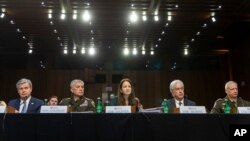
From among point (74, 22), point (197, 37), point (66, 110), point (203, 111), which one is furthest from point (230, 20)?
point (66, 110)

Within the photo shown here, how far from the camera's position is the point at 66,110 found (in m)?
2.92

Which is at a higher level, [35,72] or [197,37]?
[197,37]

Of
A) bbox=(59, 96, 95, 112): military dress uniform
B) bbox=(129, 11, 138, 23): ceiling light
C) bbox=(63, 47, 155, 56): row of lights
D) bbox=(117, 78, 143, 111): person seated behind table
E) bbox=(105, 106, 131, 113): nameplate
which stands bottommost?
bbox=(105, 106, 131, 113): nameplate

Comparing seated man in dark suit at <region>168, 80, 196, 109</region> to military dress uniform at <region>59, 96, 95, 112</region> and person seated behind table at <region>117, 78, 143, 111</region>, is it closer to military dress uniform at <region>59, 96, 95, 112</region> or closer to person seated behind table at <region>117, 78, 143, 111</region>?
person seated behind table at <region>117, 78, 143, 111</region>

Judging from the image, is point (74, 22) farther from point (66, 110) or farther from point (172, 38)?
point (66, 110)

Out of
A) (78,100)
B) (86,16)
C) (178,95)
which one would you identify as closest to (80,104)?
(78,100)

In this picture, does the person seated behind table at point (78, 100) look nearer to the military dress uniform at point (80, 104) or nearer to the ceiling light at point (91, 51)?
the military dress uniform at point (80, 104)

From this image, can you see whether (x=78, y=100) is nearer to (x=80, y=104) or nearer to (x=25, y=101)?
(x=80, y=104)

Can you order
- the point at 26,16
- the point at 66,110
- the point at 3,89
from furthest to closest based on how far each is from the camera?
1. the point at 3,89
2. the point at 26,16
3. the point at 66,110

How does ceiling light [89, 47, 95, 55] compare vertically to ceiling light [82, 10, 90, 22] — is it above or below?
below

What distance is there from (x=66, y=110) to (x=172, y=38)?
8.49 meters

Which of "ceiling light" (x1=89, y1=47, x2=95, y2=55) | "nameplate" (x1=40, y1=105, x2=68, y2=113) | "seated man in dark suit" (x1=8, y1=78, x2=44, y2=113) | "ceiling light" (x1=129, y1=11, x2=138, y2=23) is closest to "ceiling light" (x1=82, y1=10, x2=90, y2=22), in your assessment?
"ceiling light" (x1=129, y1=11, x2=138, y2=23)

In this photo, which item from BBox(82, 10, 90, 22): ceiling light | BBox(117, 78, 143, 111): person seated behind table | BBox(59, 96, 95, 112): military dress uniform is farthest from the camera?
BBox(82, 10, 90, 22): ceiling light

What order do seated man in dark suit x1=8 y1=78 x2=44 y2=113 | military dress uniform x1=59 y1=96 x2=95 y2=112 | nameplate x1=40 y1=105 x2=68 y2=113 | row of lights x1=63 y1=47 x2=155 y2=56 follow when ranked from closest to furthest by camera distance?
nameplate x1=40 y1=105 x2=68 y2=113, seated man in dark suit x1=8 y1=78 x2=44 y2=113, military dress uniform x1=59 y1=96 x2=95 y2=112, row of lights x1=63 y1=47 x2=155 y2=56
